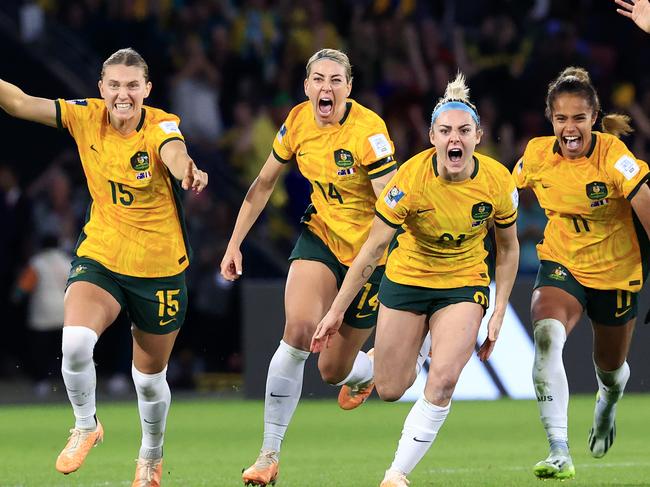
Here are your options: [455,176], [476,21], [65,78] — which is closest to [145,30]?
[65,78]

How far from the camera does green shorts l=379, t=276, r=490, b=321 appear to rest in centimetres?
841

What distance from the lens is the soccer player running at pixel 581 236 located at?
9031 mm

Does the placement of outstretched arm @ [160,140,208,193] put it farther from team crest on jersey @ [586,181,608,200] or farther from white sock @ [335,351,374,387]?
team crest on jersey @ [586,181,608,200]

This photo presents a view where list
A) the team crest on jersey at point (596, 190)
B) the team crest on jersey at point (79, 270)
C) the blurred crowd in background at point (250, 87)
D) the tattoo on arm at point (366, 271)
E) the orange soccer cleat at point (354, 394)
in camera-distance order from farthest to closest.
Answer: the blurred crowd in background at point (250, 87) < the orange soccer cleat at point (354, 394) < the team crest on jersey at point (596, 190) < the team crest on jersey at point (79, 270) < the tattoo on arm at point (366, 271)

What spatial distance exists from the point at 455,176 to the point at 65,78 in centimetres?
924

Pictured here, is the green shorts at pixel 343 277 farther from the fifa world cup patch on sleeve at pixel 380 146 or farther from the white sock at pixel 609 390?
the white sock at pixel 609 390

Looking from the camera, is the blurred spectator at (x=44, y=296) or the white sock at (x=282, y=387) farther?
the blurred spectator at (x=44, y=296)

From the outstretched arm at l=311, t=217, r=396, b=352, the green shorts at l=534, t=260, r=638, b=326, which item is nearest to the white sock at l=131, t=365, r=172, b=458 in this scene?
the outstretched arm at l=311, t=217, r=396, b=352

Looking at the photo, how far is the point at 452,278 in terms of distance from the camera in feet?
27.8

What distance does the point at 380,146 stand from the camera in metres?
9.12

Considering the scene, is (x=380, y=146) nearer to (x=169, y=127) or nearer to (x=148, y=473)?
(x=169, y=127)

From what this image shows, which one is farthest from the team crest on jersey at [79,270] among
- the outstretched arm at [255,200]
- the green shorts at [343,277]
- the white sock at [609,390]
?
the white sock at [609,390]

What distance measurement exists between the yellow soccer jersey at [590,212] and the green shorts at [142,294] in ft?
7.51

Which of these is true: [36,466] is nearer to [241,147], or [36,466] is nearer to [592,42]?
[241,147]
